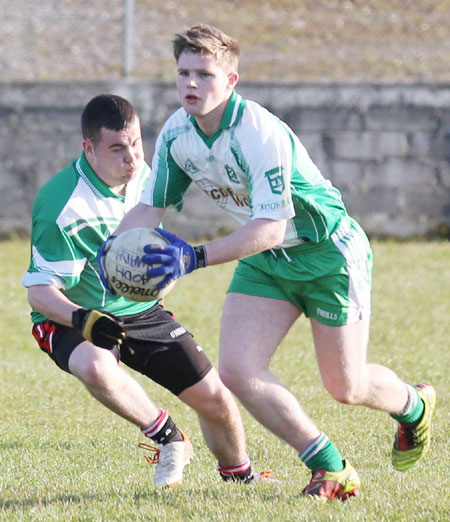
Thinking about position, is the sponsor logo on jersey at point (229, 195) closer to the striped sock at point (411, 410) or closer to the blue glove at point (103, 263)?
the blue glove at point (103, 263)

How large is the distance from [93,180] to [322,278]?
1419 mm

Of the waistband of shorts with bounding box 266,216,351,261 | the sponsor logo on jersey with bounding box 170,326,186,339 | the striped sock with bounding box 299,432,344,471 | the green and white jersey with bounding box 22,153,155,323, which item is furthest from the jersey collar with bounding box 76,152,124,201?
the striped sock with bounding box 299,432,344,471

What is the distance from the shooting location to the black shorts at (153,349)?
4895mm

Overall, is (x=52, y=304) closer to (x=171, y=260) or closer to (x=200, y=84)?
(x=171, y=260)

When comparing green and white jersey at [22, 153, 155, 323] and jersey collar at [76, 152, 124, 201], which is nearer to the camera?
green and white jersey at [22, 153, 155, 323]

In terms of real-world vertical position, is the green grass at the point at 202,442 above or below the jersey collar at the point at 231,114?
below

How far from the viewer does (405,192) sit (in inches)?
510

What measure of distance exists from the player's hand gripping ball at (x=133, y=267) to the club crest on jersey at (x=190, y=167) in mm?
437

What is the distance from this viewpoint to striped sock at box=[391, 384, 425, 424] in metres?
4.97

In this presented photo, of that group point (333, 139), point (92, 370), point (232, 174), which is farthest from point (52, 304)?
point (333, 139)

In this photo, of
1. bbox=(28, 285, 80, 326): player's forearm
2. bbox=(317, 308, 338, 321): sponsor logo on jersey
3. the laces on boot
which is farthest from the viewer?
the laces on boot

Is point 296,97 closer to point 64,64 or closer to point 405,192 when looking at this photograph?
point 405,192

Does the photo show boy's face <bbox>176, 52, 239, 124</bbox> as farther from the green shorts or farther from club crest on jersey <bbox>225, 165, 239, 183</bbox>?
the green shorts

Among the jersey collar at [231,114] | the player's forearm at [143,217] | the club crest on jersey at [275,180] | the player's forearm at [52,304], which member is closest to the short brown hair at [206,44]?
the jersey collar at [231,114]
